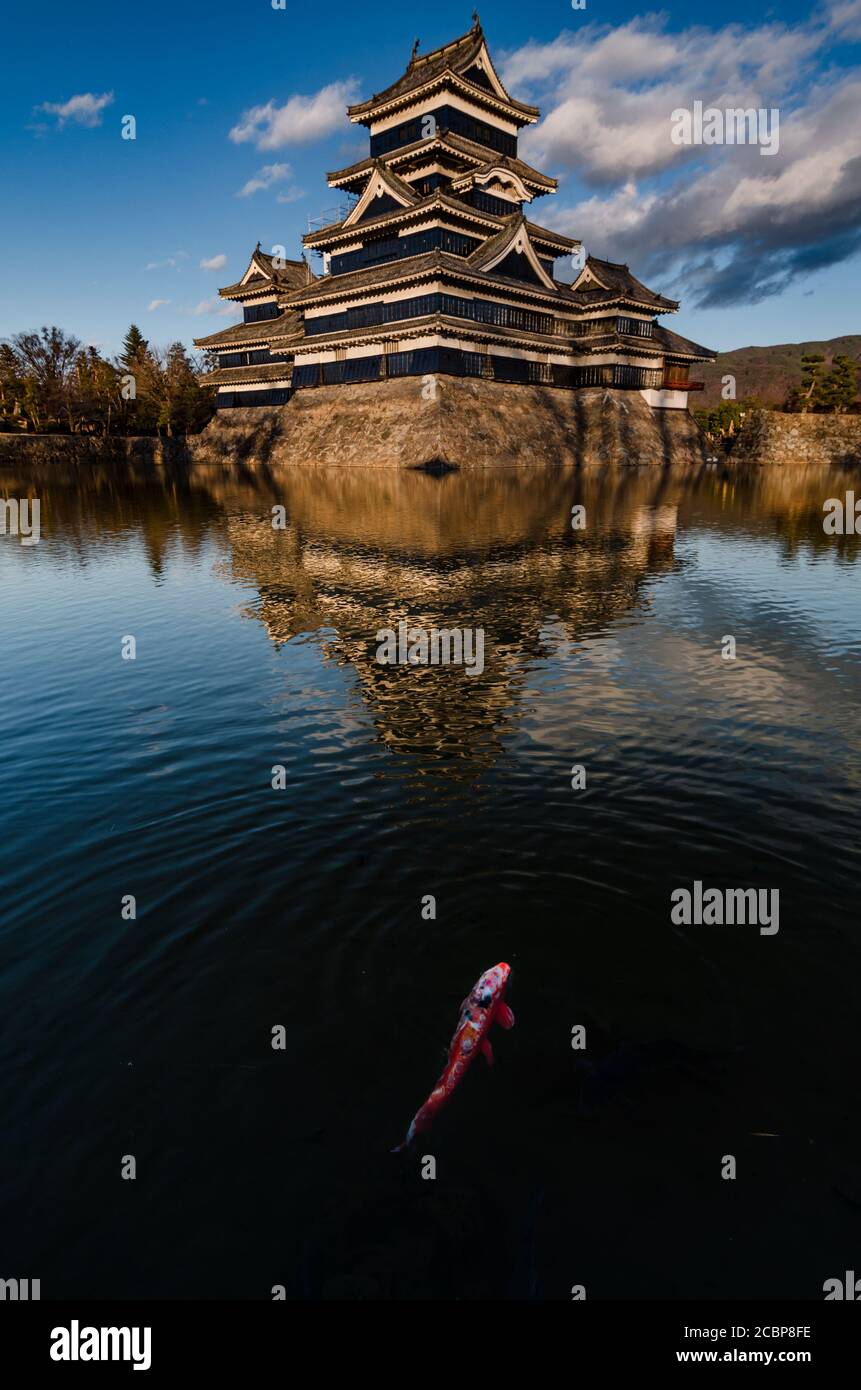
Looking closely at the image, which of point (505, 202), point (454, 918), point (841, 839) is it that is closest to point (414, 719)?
point (454, 918)

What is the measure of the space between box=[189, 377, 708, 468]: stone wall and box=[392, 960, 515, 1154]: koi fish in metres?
52.5

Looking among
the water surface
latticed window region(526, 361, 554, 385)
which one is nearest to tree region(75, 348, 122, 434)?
latticed window region(526, 361, 554, 385)

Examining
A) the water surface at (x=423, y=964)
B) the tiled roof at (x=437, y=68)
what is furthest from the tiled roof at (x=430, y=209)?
the water surface at (x=423, y=964)

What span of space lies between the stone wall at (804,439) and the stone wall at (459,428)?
12.4 meters

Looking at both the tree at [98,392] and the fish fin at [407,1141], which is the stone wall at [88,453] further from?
the fish fin at [407,1141]

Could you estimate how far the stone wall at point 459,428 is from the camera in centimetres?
5435

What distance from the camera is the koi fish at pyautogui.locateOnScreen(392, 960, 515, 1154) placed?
4.43m

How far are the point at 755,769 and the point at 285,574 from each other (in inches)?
626

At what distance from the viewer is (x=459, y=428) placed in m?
54.1

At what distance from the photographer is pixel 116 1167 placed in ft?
14.0

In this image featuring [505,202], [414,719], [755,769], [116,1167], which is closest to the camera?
[116,1167]

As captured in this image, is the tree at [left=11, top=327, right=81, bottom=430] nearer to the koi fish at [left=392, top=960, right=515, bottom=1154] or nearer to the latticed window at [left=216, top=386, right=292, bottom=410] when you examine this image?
the latticed window at [left=216, top=386, right=292, bottom=410]

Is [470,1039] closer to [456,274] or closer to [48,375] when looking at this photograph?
[456,274]
